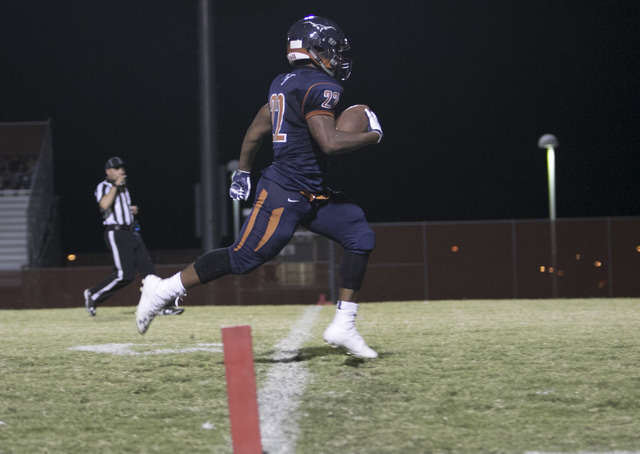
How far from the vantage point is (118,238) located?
8352mm

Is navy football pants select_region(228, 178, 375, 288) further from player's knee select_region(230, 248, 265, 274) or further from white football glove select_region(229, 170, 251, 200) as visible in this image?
white football glove select_region(229, 170, 251, 200)

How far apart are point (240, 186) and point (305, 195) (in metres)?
0.58

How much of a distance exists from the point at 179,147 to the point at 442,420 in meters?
24.8

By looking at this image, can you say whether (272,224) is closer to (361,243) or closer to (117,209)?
(361,243)

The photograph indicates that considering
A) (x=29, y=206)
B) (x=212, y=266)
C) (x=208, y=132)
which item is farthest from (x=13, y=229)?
(x=212, y=266)

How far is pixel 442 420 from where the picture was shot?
9.20 ft

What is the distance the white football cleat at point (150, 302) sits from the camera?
4270 mm

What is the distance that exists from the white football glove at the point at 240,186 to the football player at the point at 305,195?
0.34m

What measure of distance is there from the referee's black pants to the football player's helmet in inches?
174

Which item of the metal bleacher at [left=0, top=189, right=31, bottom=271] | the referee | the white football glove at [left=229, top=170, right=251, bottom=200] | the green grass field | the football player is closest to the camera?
the green grass field

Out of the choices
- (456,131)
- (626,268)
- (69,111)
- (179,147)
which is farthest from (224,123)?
(626,268)

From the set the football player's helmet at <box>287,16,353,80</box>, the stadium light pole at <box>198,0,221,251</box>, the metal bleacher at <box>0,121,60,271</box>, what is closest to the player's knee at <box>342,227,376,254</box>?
the football player's helmet at <box>287,16,353,80</box>

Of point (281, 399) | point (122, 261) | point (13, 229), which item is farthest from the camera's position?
point (13, 229)

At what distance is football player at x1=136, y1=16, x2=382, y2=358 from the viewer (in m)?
4.05
